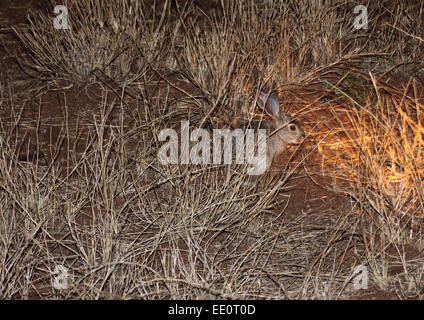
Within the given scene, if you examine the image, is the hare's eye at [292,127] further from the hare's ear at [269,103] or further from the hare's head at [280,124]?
the hare's ear at [269,103]

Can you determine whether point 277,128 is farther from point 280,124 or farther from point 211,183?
point 211,183

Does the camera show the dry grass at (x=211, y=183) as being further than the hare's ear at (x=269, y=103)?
No

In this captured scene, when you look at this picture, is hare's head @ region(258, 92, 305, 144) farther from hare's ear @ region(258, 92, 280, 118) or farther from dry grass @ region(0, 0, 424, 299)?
dry grass @ region(0, 0, 424, 299)

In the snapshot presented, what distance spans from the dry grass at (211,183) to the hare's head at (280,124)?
140mm

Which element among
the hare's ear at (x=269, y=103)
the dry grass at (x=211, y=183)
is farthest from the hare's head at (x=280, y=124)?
the dry grass at (x=211, y=183)

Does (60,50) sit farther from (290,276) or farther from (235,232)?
(290,276)

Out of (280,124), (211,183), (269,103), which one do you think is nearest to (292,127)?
(280,124)

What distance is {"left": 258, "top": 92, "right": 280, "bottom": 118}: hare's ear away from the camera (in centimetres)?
423

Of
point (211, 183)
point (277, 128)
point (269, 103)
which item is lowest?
point (211, 183)

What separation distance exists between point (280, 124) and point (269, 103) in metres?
0.15

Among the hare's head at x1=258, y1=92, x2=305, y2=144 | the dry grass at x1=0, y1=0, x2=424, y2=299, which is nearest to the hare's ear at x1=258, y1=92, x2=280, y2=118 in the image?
the hare's head at x1=258, y1=92, x2=305, y2=144

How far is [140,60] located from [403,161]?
2.36 metres

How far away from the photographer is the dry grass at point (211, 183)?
3133mm

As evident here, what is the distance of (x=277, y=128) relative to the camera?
4195 mm
